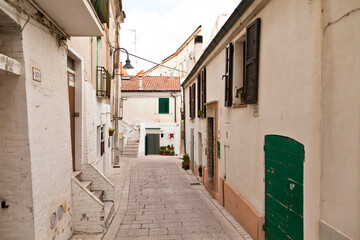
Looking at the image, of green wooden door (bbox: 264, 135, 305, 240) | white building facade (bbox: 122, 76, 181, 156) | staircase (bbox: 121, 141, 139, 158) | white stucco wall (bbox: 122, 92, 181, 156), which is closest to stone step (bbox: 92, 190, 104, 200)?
green wooden door (bbox: 264, 135, 305, 240)

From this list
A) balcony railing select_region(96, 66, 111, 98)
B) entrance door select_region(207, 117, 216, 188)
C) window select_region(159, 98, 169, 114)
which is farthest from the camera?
window select_region(159, 98, 169, 114)

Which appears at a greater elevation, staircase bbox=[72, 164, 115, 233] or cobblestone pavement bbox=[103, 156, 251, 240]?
staircase bbox=[72, 164, 115, 233]

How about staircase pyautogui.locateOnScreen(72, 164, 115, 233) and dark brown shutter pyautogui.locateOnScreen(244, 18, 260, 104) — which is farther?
staircase pyautogui.locateOnScreen(72, 164, 115, 233)

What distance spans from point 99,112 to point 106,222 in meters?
4.57

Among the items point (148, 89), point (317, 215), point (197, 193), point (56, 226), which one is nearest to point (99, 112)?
point (197, 193)

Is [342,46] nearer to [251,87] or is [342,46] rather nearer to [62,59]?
[251,87]

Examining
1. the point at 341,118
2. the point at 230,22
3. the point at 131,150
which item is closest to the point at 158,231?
the point at 341,118

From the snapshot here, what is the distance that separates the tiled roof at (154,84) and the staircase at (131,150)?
17.0 ft

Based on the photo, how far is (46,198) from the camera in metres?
4.59

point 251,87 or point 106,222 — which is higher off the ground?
point 251,87

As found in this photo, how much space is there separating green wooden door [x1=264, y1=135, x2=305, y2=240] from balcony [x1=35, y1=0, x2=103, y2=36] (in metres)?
3.80

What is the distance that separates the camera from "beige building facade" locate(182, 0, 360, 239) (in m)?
3.13

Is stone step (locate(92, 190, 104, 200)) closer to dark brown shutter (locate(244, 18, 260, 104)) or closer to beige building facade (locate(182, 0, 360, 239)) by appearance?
beige building facade (locate(182, 0, 360, 239))

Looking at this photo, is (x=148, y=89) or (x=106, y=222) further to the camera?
(x=148, y=89)
